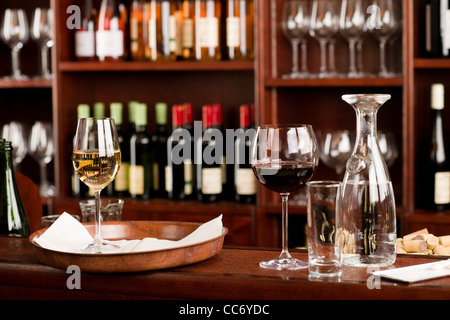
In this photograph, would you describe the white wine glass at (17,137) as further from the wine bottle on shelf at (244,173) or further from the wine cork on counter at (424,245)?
the wine cork on counter at (424,245)

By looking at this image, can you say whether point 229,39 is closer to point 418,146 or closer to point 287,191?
point 418,146

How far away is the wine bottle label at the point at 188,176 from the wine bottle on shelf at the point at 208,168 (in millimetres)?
28

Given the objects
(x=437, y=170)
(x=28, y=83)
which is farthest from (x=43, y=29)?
(x=437, y=170)

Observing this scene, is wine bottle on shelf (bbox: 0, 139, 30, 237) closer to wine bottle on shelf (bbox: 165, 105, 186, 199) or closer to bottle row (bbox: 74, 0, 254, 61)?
wine bottle on shelf (bbox: 165, 105, 186, 199)

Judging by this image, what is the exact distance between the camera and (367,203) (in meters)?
0.99

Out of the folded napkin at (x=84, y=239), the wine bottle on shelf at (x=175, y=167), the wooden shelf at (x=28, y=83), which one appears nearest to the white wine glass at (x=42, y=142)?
the wooden shelf at (x=28, y=83)

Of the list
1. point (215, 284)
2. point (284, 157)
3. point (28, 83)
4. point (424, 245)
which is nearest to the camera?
point (215, 284)

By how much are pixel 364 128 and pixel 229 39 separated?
4.87ft

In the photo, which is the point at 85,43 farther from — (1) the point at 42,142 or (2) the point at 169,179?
(2) the point at 169,179

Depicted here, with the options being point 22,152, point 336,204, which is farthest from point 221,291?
point 22,152

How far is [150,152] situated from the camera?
2582mm

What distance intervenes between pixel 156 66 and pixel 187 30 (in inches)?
6.7

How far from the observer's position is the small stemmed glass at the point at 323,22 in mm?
2295

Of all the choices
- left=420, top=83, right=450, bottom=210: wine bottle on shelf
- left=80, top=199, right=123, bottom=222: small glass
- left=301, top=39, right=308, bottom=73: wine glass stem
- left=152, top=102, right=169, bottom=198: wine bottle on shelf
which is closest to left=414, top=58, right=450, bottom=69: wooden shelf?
left=420, top=83, right=450, bottom=210: wine bottle on shelf
